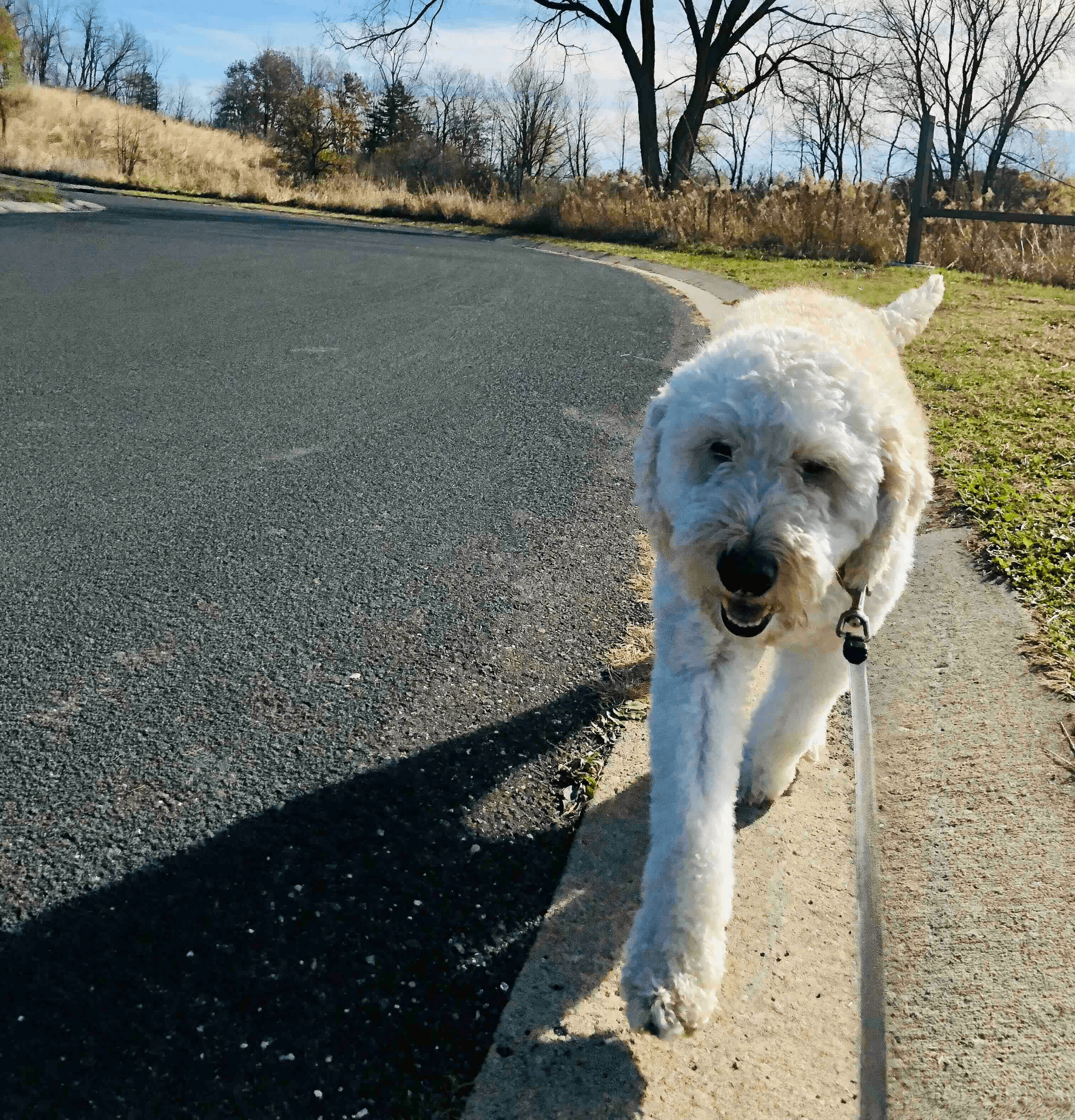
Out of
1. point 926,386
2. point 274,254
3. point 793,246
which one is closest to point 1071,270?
point 793,246

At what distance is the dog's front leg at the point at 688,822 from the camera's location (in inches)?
85.0

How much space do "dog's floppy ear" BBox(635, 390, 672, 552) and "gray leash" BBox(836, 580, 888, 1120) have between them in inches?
22.8

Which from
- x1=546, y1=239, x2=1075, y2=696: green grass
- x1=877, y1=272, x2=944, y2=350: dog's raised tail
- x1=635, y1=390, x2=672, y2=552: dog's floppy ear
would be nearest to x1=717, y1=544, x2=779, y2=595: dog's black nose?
x1=635, y1=390, x2=672, y2=552: dog's floppy ear

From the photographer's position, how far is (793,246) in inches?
763

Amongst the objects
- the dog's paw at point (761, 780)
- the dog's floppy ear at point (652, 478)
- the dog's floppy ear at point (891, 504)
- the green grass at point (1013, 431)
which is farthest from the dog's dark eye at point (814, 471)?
the green grass at point (1013, 431)

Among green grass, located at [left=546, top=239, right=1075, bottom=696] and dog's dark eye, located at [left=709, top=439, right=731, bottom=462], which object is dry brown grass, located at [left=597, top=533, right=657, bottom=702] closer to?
dog's dark eye, located at [left=709, top=439, right=731, bottom=462]

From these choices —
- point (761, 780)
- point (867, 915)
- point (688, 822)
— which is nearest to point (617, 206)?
point (761, 780)

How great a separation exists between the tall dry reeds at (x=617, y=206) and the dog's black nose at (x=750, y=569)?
53.5ft

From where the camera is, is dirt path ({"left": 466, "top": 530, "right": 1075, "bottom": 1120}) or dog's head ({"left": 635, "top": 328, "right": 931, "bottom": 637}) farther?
dog's head ({"left": 635, "top": 328, "right": 931, "bottom": 637})

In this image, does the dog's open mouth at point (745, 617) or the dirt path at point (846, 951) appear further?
the dog's open mouth at point (745, 617)

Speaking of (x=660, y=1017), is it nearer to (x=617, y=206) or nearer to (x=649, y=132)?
(x=617, y=206)

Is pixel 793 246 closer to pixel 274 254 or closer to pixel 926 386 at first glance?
pixel 274 254

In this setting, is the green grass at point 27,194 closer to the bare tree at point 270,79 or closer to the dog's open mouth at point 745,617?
the dog's open mouth at point 745,617

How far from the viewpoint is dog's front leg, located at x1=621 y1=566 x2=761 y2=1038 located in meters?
2.16
